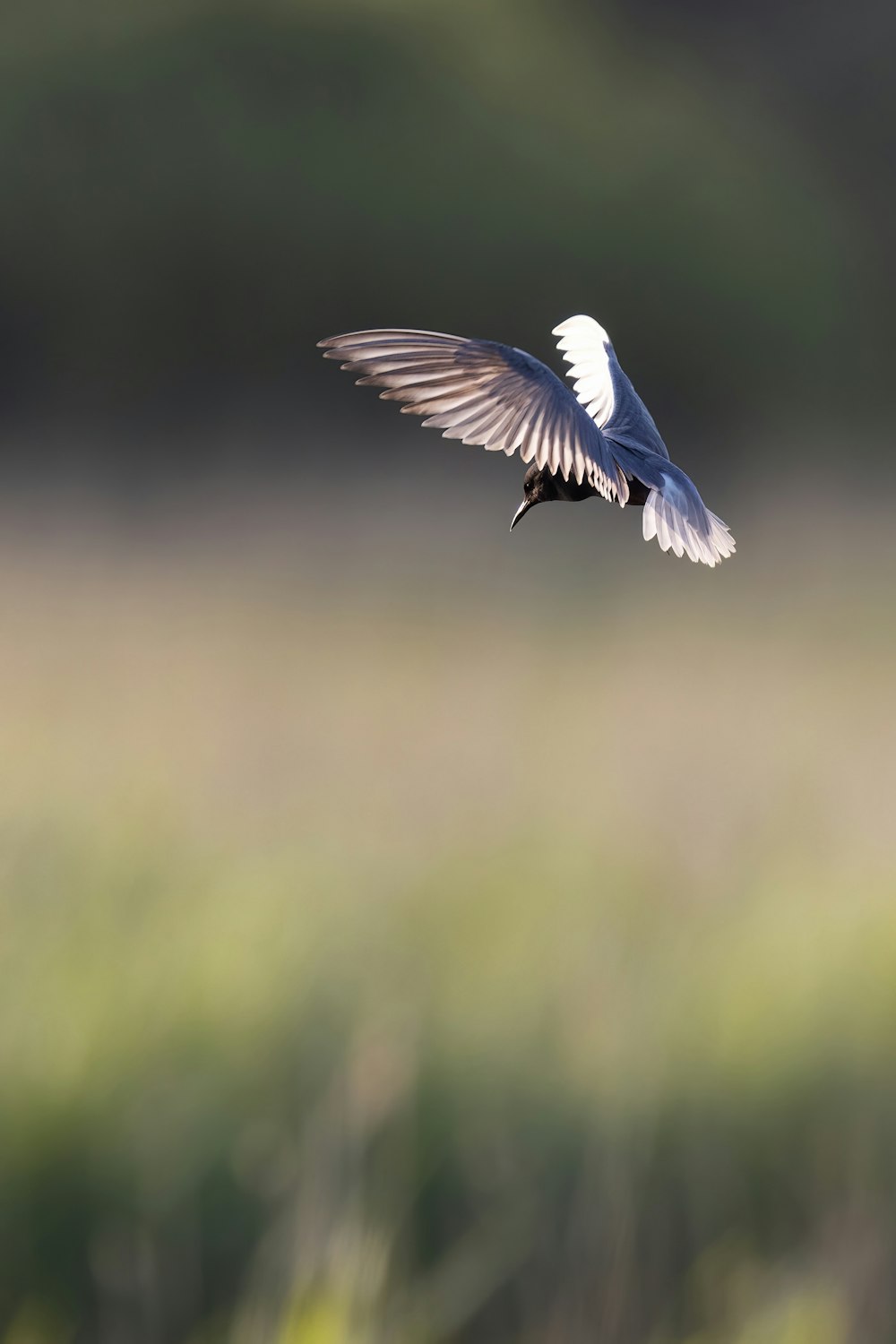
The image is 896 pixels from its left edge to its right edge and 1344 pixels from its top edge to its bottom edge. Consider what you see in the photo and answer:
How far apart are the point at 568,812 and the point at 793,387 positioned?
4640 mm

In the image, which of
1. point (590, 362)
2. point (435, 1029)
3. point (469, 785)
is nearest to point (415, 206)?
point (469, 785)

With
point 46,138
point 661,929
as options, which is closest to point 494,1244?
point 661,929

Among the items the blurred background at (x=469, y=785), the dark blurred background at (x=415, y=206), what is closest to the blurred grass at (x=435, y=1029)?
the blurred background at (x=469, y=785)

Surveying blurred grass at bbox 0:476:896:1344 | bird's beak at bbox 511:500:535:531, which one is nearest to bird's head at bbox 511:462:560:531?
bird's beak at bbox 511:500:535:531

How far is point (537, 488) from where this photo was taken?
27 cm

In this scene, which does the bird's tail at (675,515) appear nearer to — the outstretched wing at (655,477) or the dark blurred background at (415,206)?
the outstretched wing at (655,477)

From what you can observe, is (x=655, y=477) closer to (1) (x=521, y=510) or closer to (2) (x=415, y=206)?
(1) (x=521, y=510)

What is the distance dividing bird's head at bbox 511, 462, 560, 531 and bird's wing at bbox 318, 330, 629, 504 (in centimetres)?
1

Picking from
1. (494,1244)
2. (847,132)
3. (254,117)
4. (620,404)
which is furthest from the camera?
(254,117)

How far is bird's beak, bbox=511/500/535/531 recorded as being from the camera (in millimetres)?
240

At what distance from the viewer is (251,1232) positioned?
1242mm

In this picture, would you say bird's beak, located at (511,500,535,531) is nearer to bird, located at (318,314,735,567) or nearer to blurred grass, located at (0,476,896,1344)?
bird, located at (318,314,735,567)

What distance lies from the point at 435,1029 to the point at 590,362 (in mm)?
1197

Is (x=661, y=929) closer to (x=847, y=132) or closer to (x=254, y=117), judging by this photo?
(x=847, y=132)
